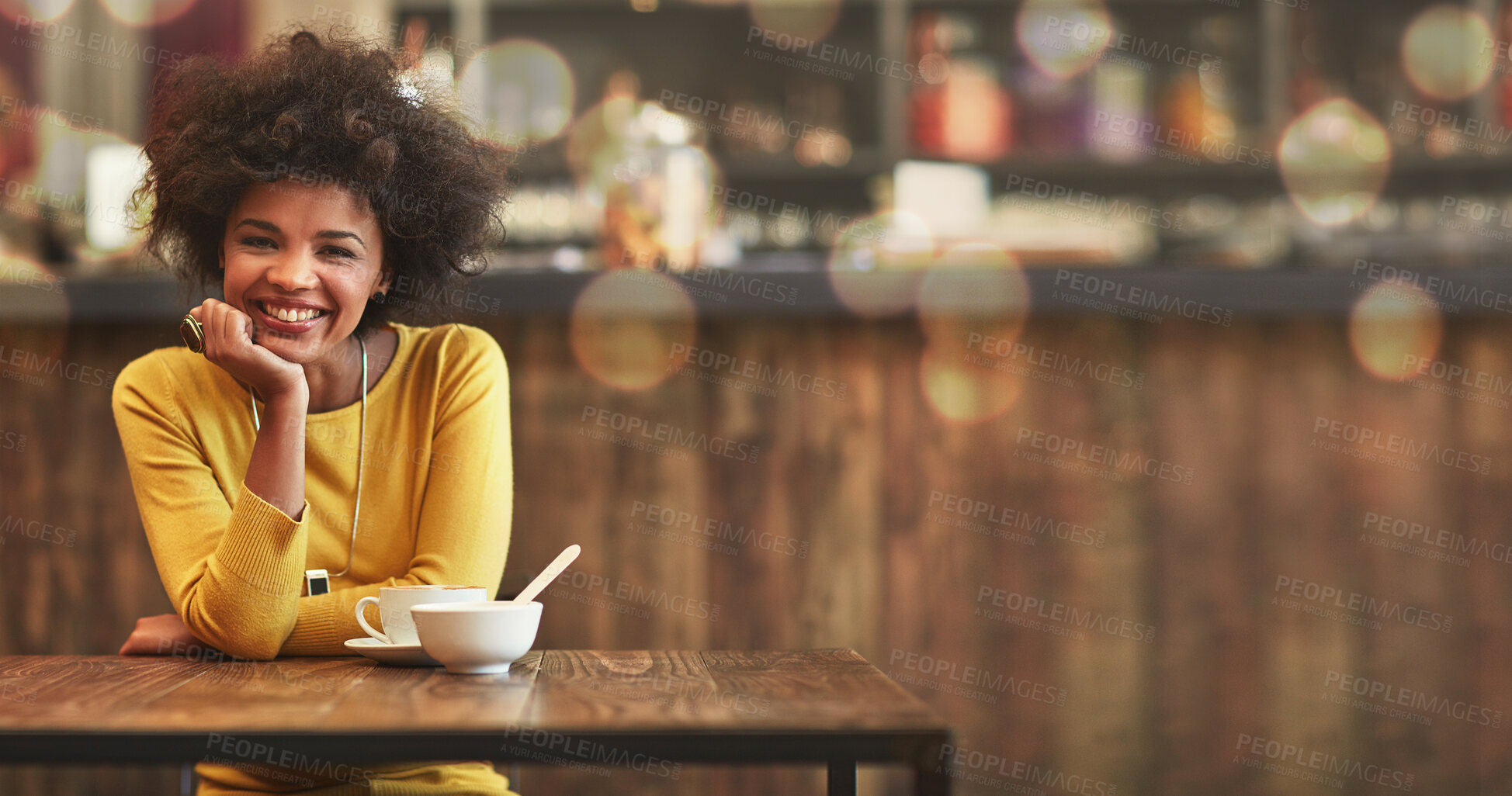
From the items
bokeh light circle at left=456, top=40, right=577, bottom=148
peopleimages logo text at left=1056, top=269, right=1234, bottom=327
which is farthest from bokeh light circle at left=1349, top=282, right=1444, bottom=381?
bokeh light circle at left=456, top=40, right=577, bottom=148

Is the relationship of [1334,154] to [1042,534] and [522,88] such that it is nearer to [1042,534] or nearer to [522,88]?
[1042,534]

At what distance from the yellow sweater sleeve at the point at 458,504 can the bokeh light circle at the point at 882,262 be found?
830 millimetres

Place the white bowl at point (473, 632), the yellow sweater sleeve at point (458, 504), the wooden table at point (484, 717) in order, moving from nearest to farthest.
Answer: the wooden table at point (484, 717)
the white bowl at point (473, 632)
the yellow sweater sleeve at point (458, 504)

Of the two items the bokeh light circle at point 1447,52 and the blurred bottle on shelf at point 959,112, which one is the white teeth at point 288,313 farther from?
the bokeh light circle at point 1447,52

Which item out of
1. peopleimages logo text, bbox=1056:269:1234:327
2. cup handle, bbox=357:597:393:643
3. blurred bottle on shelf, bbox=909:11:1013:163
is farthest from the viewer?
blurred bottle on shelf, bbox=909:11:1013:163

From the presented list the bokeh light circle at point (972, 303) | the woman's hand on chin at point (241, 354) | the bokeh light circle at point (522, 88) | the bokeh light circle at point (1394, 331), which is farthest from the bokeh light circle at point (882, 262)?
the woman's hand on chin at point (241, 354)

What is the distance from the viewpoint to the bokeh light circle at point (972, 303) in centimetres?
213

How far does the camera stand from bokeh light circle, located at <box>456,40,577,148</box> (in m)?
3.81

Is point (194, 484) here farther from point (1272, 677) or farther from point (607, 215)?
point (1272, 677)

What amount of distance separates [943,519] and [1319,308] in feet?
2.45

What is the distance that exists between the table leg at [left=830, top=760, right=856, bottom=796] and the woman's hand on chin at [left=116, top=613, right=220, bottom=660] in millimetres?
611

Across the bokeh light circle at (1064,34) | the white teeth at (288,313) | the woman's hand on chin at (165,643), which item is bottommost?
the woman's hand on chin at (165,643)

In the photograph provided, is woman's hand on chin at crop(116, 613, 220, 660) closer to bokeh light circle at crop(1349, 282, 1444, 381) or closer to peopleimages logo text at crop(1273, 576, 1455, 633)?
peopleimages logo text at crop(1273, 576, 1455, 633)

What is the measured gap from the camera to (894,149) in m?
3.72
